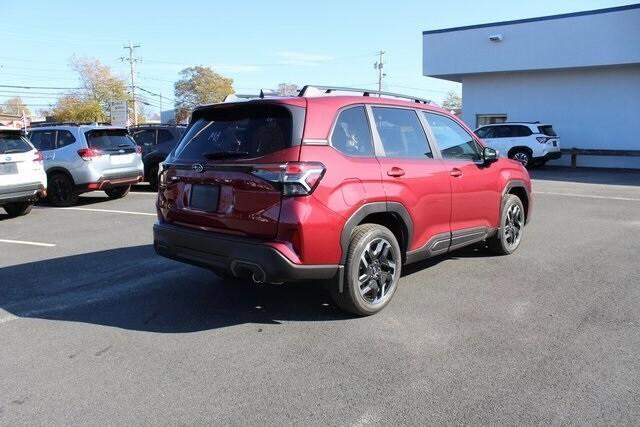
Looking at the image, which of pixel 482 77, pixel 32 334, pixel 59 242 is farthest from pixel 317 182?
pixel 482 77

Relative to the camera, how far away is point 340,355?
13.1ft

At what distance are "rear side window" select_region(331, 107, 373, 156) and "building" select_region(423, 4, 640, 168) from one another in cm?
2106

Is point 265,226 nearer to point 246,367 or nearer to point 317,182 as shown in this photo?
point 317,182

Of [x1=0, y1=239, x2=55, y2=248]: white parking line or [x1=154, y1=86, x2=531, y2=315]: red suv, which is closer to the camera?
[x1=154, y1=86, x2=531, y2=315]: red suv

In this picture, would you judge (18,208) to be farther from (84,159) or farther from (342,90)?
(342,90)

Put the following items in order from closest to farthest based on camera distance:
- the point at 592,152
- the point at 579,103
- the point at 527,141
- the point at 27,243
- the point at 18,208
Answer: the point at 27,243, the point at 18,208, the point at 527,141, the point at 592,152, the point at 579,103

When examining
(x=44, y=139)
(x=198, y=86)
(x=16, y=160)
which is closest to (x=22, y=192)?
(x=16, y=160)

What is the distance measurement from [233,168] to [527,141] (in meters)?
20.0

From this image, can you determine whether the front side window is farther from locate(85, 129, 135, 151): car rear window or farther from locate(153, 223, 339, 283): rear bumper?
locate(85, 129, 135, 151): car rear window

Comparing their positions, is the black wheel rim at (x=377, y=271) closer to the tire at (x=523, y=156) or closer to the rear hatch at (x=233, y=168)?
the rear hatch at (x=233, y=168)

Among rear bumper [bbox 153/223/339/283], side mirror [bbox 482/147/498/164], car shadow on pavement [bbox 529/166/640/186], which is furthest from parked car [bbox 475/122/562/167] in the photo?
rear bumper [bbox 153/223/339/283]

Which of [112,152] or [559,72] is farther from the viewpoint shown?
[559,72]

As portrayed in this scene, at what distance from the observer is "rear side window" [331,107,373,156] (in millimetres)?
4516

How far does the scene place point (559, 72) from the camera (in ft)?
80.3
